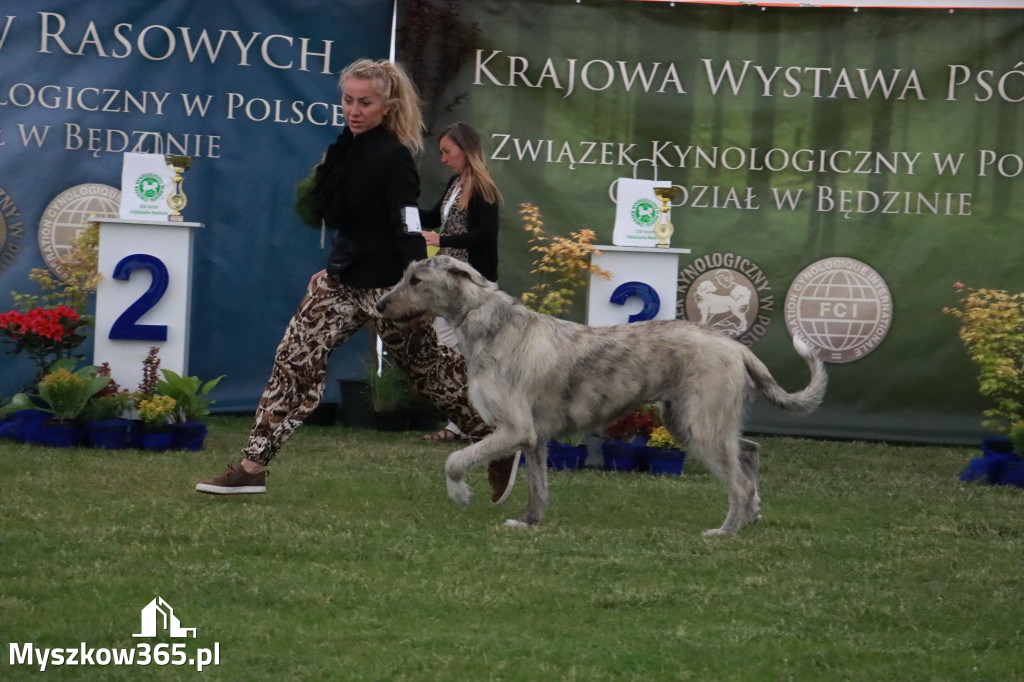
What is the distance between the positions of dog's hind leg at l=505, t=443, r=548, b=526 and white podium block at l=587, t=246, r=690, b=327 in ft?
8.49

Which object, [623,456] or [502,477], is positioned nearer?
[502,477]

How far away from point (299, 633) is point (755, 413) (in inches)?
273

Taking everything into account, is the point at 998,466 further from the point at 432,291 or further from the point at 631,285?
the point at 432,291

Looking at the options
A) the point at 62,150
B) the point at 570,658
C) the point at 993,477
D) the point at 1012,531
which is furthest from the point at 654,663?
the point at 62,150

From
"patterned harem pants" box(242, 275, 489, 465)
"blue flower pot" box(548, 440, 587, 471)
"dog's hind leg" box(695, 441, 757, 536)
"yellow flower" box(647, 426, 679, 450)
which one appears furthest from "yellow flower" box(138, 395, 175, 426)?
"dog's hind leg" box(695, 441, 757, 536)

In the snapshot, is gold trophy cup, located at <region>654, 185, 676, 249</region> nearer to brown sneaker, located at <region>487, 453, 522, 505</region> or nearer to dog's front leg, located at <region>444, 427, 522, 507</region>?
brown sneaker, located at <region>487, 453, 522, 505</region>

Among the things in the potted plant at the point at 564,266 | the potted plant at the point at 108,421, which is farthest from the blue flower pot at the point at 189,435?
the potted plant at the point at 564,266

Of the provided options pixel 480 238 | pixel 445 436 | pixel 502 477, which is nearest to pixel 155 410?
pixel 445 436

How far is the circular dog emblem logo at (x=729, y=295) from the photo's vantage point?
413 inches

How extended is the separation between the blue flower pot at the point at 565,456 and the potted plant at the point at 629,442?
0.19m

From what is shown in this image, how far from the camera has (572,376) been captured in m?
6.18

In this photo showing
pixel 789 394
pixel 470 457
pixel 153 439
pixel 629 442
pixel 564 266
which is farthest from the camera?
pixel 564 266

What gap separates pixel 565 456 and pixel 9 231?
4721 millimetres

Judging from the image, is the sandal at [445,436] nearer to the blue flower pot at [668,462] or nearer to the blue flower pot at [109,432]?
the blue flower pot at [668,462]
